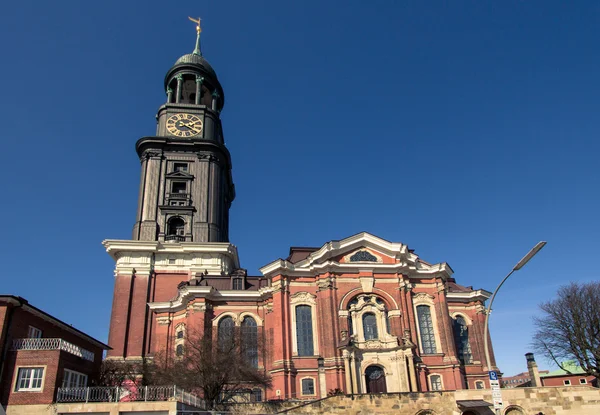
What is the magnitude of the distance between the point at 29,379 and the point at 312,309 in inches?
835

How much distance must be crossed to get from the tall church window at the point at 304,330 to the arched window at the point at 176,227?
19.4 metres

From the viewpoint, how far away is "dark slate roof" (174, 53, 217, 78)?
2498 inches

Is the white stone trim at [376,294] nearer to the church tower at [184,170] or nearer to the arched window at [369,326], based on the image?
the arched window at [369,326]

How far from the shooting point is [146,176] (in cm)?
5447

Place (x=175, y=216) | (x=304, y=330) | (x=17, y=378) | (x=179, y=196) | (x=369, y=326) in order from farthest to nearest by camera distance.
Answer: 1. (x=179, y=196)
2. (x=175, y=216)
3. (x=369, y=326)
4. (x=304, y=330)
5. (x=17, y=378)

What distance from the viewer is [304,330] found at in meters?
38.0

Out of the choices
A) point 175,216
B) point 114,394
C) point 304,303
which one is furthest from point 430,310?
point 175,216

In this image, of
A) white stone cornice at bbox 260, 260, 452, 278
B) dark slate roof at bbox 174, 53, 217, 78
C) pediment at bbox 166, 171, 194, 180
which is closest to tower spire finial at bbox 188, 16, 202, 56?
dark slate roof at bbox 174, 53, 217, 78

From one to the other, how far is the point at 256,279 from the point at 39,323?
67.3 feet

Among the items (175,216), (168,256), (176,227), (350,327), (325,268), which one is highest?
(175,216)

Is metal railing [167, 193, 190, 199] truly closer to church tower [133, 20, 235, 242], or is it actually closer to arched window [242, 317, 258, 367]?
church tower [133, 20, 235, 242]

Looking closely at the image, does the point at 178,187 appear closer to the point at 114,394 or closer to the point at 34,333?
the point at 34,333

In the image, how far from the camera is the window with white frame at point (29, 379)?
22.6 m

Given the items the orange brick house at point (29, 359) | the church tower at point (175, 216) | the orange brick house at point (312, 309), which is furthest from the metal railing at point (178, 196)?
the orange brick house at point (29, 359)
